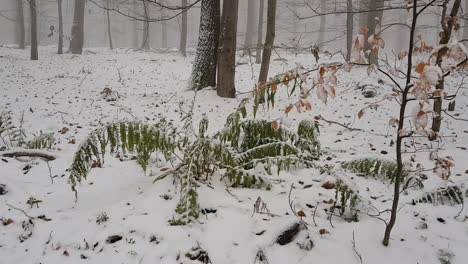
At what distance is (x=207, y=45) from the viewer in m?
8.29

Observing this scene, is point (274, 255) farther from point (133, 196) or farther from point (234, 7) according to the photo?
point (234, 7)

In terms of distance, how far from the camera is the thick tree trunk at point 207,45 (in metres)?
8.23

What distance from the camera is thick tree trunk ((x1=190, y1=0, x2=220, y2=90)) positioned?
324 inches

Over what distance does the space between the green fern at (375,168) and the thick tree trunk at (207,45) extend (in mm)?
5431

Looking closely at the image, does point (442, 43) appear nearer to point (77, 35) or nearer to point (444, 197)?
point (444, 197)

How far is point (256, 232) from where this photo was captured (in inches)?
102

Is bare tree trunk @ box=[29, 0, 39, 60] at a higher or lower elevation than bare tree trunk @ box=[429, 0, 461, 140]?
higher

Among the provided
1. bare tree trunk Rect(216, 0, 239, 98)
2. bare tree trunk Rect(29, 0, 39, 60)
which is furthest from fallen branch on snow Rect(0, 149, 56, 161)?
bare tree trunk Rect(29, 0, 39, 60)

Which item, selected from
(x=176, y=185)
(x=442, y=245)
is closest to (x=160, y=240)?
(x=176, y=185)

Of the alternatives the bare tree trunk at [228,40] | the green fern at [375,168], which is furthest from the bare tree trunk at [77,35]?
the green fern at [375,168]

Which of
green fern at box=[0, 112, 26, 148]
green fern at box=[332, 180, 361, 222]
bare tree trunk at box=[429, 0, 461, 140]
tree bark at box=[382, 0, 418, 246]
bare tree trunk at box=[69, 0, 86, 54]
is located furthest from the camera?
bare tree trunk at box=[69, 0, 86, 54]

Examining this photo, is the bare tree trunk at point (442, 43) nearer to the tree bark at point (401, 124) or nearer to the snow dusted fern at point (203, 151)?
the tree bark at point (401, 124)

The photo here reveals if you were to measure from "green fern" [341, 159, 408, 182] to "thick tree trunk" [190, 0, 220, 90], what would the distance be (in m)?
5.43

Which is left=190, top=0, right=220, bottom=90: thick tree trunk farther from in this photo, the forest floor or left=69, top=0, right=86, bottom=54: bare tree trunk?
left=69, top=0, right=86, bottom=54: bare tree trunk
